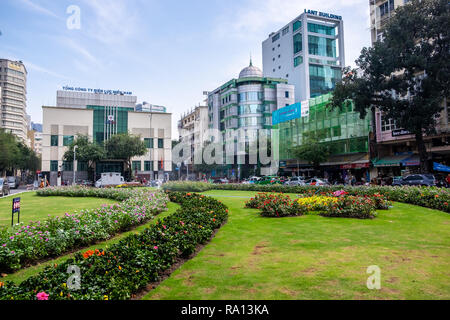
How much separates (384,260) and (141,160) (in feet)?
219

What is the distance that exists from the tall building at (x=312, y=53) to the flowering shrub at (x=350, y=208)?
191 feet

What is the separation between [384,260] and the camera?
625cm

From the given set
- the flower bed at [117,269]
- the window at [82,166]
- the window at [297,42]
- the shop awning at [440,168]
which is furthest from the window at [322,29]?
the flower bed at [117,269]

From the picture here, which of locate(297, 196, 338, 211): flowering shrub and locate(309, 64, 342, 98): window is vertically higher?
locate(309, 64, 342, 98): window

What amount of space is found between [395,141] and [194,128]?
63439mm

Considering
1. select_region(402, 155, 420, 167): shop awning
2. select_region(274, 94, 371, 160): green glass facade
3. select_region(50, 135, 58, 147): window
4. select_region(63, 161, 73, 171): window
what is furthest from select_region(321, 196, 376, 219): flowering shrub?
select_region(50, 135, 58, 147): window

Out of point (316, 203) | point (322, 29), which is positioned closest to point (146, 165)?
point (322, 29)

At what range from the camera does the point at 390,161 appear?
3653 cm

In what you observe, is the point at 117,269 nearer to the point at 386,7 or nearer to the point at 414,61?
the point at 414,61

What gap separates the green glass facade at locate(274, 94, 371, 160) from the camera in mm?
41594

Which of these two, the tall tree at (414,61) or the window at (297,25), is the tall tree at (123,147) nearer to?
the tall tree at (414,61)

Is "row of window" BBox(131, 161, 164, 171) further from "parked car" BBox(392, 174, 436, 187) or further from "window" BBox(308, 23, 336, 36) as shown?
"parked car" BBox(392, 174, 436, 187)

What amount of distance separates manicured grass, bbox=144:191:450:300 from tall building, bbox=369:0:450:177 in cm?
2585
